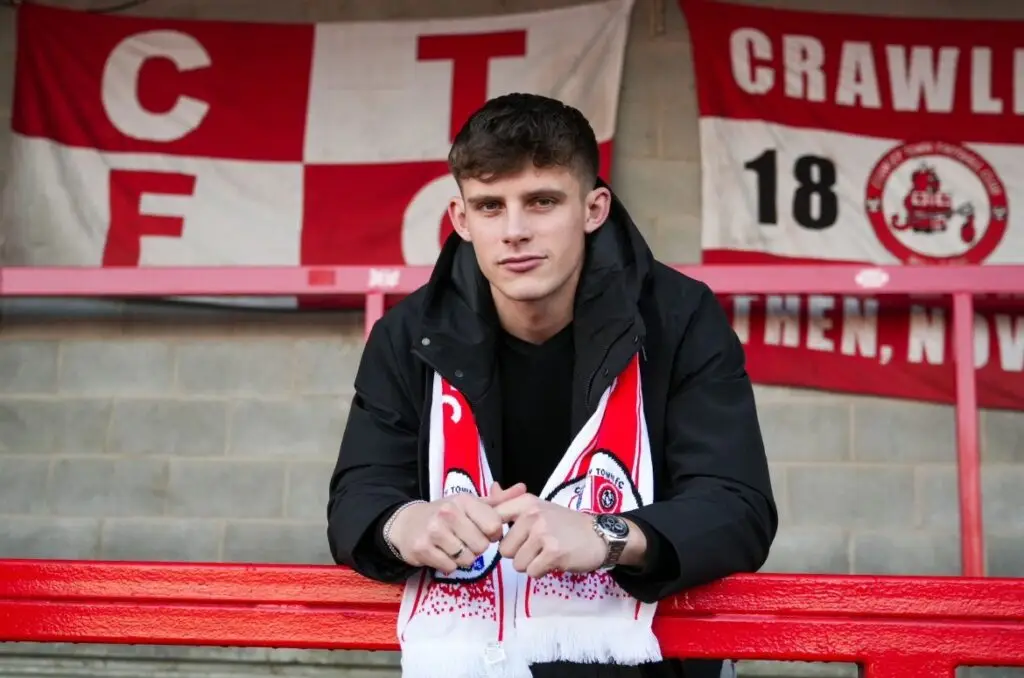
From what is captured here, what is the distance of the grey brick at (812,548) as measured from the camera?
3.29 meters

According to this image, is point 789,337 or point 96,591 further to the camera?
point 789,337

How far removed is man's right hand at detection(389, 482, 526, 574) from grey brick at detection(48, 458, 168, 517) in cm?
254

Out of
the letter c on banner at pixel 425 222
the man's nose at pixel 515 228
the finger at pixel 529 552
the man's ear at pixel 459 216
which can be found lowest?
the finger at pixel 529 552

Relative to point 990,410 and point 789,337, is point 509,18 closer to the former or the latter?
point 789,337

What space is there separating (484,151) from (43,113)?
2650 mm

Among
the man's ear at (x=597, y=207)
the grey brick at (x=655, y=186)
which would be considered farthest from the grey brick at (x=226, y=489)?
the man's ear at (x=597, y=207)

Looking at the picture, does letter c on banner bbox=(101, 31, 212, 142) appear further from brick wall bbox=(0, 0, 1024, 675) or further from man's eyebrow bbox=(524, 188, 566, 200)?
man's eyebrow bbox=(524, 188, 566, 200)

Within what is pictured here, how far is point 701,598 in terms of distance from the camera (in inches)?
44.1

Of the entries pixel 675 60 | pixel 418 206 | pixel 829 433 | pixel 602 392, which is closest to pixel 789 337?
pixel 829 433

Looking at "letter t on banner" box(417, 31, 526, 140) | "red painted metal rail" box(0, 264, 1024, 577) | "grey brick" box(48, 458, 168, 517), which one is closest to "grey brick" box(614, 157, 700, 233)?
"letter t on banner" box(417, 31, 526, 140)

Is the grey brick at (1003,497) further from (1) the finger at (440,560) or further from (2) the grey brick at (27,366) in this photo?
(2) the grey brick at (27,366)

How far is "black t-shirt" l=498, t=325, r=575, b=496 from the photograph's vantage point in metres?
1.50

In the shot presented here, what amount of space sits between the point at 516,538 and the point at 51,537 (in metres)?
2.87

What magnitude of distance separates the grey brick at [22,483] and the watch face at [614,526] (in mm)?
2890
